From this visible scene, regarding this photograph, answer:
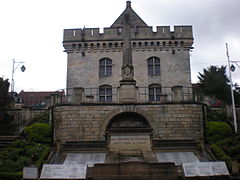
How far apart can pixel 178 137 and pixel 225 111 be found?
669cm

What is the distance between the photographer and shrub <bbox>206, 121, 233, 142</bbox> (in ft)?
64.7

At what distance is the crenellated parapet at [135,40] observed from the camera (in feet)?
100.0

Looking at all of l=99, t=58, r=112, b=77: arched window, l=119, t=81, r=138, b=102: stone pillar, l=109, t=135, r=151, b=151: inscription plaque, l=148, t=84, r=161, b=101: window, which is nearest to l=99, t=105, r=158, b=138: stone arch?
l=119, t=81, r=138, b=102: stone pillar

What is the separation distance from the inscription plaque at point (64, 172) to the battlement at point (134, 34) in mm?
20766

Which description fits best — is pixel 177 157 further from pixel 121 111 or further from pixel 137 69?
pixel 137 69

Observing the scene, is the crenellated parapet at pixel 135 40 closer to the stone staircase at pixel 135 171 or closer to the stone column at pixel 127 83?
the stone column at pixel 127 83

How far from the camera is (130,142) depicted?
1384 centimetres

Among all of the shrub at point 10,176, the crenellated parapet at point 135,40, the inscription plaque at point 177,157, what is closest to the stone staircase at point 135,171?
the inscription plaque at point 177,157

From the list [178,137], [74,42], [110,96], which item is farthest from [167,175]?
[74,42]

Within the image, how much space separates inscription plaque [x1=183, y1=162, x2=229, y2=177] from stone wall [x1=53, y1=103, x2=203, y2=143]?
322 inches

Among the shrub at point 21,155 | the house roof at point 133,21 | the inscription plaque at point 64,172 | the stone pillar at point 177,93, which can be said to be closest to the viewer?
the inscription plaque at point 64,172

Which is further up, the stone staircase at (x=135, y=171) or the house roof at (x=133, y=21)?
the house roof at (x=133, y=21)

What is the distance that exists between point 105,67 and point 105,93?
2959mm

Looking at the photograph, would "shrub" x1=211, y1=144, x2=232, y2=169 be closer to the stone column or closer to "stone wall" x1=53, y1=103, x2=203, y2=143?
"stone wall" x1=53, y1=103, x2=203, y2=143
